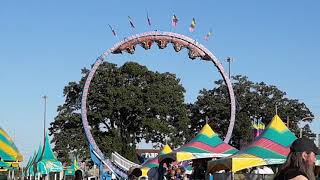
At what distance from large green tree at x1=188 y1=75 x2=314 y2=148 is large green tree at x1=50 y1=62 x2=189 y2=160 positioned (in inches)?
120

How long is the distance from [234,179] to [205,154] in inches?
196

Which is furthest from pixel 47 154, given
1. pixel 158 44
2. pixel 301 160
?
pixel 301 160

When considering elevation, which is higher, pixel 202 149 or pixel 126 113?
pixel 126 113

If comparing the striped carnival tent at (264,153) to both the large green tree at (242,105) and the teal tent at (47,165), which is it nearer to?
the teal tent at (47,165)

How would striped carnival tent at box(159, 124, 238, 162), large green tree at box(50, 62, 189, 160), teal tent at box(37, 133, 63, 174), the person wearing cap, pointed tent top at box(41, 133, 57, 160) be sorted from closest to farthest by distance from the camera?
1. the person wearing cap
2. striped carnival tent at box(159, 124, 238, 162)
3. teal tent at box(37, 133, 63, 174)
4. pointed tent top at box(41, 133, 57, 160)
5. large green tree at box(50, 62, 189, 160)

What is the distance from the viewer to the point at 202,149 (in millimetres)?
23359

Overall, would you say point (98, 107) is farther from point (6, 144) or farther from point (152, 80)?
point (6, 144)

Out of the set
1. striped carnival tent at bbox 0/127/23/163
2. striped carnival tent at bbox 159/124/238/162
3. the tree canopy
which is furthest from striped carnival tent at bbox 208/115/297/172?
the tree canopy

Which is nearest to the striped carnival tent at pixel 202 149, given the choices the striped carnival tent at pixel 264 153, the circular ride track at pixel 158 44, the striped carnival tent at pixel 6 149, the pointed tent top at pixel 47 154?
the striped carnival tent at pixel 264 153

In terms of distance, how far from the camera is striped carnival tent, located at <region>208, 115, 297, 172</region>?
17.2 meters

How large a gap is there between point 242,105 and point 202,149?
38484mm

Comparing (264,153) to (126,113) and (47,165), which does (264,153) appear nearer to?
(47,165)

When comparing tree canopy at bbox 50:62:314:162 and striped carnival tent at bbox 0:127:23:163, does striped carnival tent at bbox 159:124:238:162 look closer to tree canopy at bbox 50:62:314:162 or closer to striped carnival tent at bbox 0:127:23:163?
striped carnival tent at bbox 0:127:23:163

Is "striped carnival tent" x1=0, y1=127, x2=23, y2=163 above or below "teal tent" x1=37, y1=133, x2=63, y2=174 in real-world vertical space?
above
